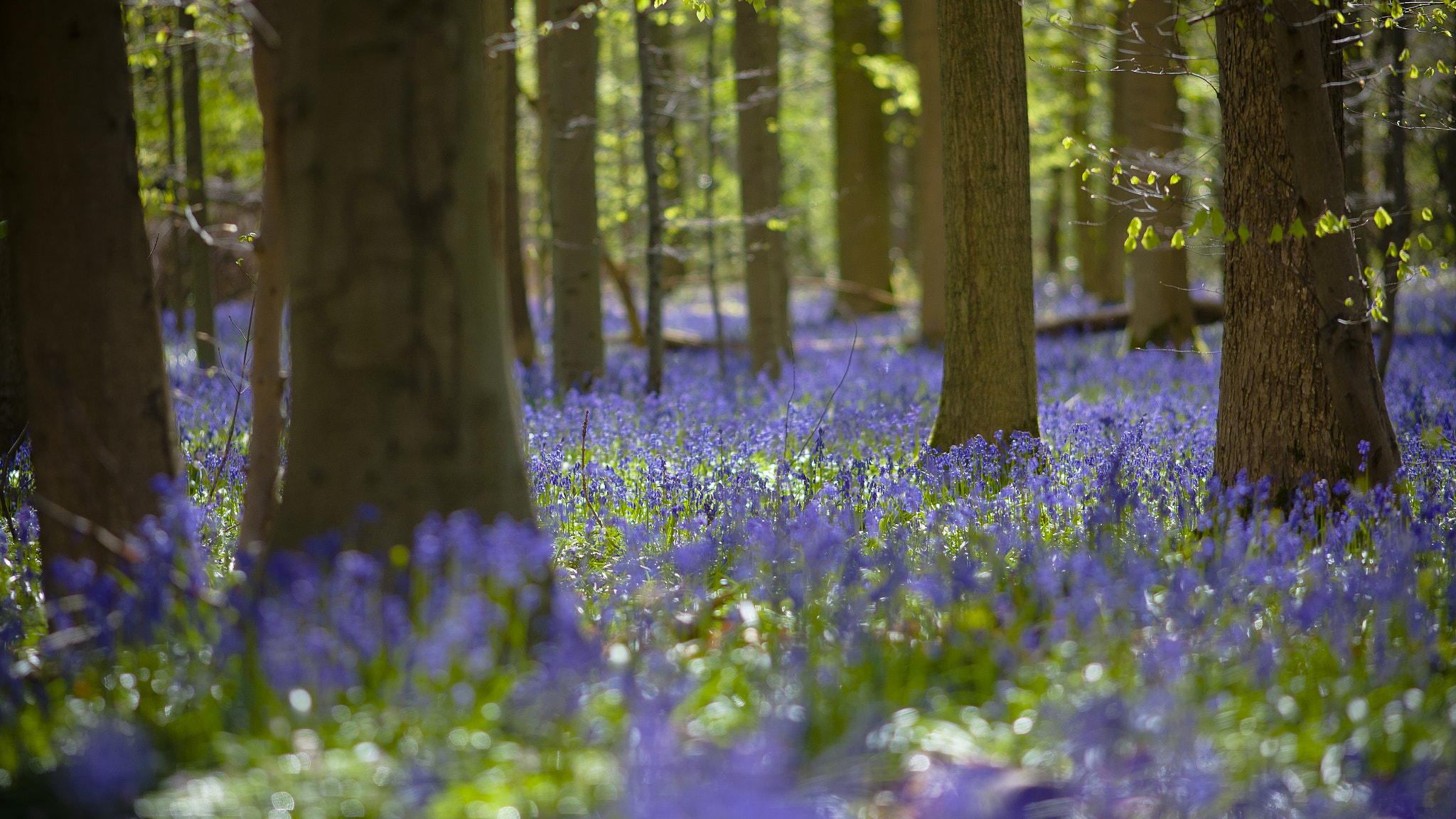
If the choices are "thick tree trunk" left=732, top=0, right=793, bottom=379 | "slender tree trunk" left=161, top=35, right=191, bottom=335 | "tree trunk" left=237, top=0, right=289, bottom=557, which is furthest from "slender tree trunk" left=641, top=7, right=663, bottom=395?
"tree trunk" left=237, top=0, right=289, bottom=557

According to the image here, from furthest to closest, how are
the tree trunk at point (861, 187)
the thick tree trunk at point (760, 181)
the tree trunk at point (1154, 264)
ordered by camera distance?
the tree trunk at point (861, 187), the tree trunk at point (1154, 264), the thick tree trunk at point (760, 181)

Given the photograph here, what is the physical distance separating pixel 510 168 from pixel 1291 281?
8.78 meters

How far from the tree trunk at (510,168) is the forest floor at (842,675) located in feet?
21.3

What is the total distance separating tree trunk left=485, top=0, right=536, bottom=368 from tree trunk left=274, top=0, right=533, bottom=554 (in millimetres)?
6696

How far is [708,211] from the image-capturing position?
1111cm

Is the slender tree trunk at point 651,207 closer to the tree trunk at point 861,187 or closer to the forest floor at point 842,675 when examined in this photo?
the forest floor at point 842,675

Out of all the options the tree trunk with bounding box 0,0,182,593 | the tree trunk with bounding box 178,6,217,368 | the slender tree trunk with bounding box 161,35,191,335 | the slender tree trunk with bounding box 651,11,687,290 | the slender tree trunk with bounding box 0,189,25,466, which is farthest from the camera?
the slender tree trunk with bounding box 651,11,687,290

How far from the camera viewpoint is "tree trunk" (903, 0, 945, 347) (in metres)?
11.9

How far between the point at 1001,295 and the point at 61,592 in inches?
190

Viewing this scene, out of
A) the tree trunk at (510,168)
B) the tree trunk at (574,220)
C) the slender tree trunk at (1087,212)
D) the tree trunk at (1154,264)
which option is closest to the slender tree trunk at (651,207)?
the tree trunk at (574,220)

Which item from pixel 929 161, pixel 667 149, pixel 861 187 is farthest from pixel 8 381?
pixel 861 187

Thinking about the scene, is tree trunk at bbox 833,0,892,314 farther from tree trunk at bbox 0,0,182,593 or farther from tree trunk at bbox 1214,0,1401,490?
tree trunk at bbox 0,0,182,593

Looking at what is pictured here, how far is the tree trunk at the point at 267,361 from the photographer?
3783 millimetres

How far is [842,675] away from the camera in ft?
9.20
